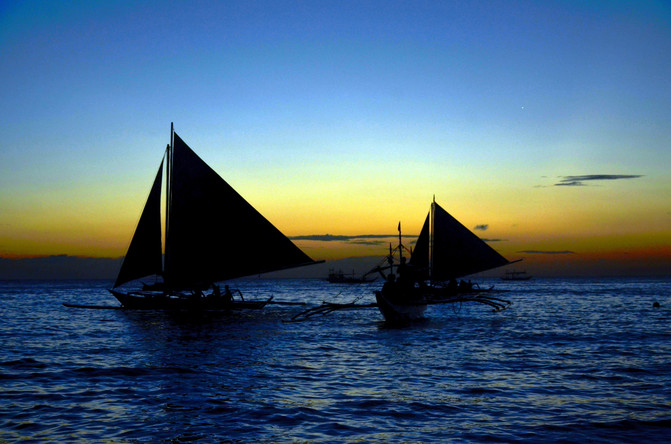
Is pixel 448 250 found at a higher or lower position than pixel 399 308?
higher

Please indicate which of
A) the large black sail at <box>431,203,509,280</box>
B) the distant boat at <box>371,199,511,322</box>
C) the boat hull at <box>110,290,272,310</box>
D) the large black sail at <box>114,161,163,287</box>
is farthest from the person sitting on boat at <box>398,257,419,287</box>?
the large black sail at <box>431,203,509,280</box>

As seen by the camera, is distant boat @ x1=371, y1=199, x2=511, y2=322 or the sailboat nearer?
the sailboat

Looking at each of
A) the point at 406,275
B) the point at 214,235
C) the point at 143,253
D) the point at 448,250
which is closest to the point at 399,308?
the point at 406,275

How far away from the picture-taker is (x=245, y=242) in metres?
42.3

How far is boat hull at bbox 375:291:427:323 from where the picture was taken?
39719mm

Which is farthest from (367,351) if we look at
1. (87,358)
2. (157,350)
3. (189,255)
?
(189,255)

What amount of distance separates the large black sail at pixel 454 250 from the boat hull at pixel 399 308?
1210 inches

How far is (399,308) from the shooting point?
40.7 m

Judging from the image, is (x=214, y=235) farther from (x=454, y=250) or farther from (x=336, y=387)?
(x=454, y=250)

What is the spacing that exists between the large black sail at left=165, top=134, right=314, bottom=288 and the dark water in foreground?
7318 mm

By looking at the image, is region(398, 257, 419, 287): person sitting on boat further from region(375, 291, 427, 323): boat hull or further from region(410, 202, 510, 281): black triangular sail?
region(410, 202, 510, 281): black triangular sail

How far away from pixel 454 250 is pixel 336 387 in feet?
194

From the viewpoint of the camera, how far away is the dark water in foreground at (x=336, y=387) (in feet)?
44.3

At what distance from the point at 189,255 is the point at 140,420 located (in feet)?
94.1
